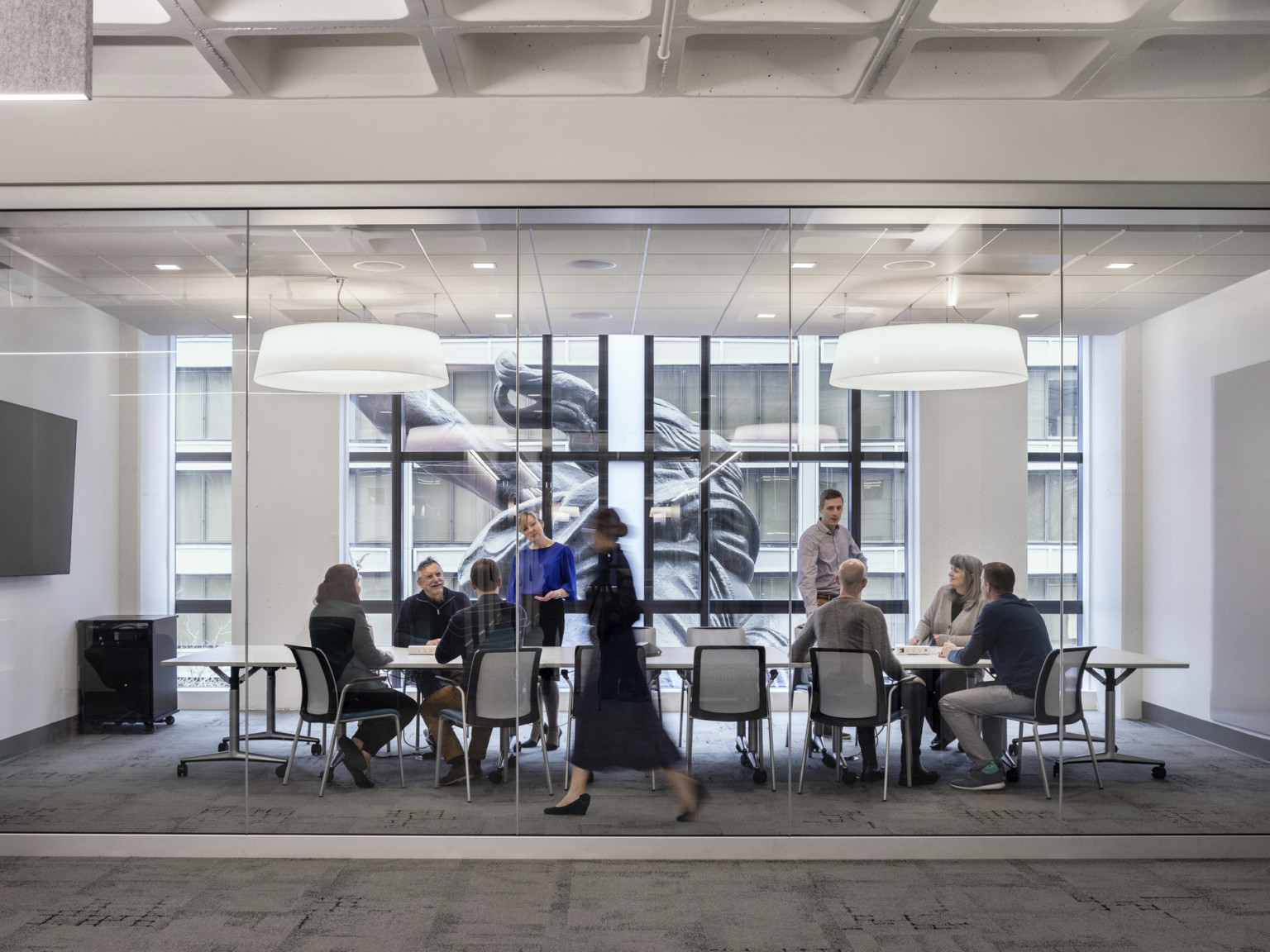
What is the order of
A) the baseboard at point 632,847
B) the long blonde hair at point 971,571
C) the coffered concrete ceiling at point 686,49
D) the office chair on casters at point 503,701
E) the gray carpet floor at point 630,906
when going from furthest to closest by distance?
the long blonde hair at point 971,571 < the office chair on casters at point 503,701 < the baseboard at point 632,847 < the coffered concrete ceiling at point 686,49 < the gray carpet floor at point 630,906

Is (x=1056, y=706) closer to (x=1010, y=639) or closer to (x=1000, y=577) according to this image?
(x=1010, y=639)

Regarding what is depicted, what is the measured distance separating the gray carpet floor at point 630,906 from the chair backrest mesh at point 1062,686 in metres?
0.76

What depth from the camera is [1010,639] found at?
17.0 feet

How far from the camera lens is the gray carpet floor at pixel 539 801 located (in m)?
5.02

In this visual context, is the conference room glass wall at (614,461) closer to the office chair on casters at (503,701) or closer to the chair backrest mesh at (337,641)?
the office chair on casters at (503,701)

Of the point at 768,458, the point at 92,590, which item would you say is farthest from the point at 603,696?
the point at 92,590

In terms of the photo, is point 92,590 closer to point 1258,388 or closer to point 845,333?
point 845,333

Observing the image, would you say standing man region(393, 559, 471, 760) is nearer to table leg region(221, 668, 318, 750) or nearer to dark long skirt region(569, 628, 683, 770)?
table leg region(221, 668, 318, 750)

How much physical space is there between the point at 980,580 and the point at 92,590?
4884mm

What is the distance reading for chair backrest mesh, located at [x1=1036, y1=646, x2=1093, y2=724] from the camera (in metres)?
5.16

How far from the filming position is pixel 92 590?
17.2 ft

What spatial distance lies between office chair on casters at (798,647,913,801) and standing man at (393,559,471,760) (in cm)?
195

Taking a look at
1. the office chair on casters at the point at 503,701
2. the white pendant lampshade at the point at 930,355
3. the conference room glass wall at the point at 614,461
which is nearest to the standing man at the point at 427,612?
the conference room glass wall at the point at 614,461

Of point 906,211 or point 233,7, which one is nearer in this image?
point 233,7
